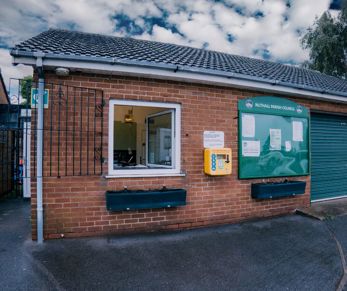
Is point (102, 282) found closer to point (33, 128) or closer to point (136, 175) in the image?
point (136, 175)

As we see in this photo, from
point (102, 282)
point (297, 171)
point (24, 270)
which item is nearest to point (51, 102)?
point (24, 270)

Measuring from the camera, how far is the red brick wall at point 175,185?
4105 mm

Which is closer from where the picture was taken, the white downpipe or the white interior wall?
the white downpipe

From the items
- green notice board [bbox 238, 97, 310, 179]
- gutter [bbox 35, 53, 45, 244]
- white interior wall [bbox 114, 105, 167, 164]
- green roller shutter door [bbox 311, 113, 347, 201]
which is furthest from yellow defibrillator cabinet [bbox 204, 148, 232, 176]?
green roller shutter door [bbox 311, 113, 347, 201]

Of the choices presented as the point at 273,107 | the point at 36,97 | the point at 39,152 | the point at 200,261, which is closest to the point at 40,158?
the point at 39,152

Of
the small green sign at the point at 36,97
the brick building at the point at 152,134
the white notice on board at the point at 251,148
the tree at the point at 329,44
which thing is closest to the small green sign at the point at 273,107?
the brick building at the point at 152,134

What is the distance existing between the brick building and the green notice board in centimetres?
15

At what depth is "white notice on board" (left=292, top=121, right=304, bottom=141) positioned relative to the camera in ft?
19.7

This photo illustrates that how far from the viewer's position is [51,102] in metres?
4.05

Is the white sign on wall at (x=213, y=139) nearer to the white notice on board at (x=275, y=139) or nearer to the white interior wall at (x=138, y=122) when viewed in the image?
the white notice on board at (x=275, y=139)

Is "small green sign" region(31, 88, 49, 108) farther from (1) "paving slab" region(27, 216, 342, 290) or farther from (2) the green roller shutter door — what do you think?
(2) the green roller shutter door

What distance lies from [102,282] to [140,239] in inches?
51.7

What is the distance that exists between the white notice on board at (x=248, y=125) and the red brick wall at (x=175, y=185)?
0.74ft

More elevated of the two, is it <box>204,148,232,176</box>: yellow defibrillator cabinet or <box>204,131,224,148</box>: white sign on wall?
<box>204,131,224,148</box>: white sign on wall
